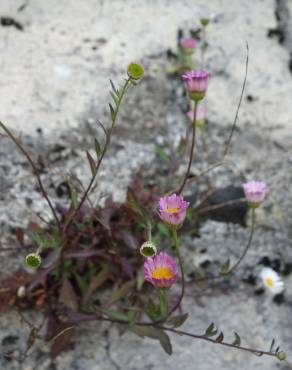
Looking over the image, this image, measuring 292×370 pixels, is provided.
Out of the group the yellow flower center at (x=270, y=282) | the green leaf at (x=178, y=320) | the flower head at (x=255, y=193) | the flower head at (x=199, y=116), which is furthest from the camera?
the flower head at (x=199, y=116)

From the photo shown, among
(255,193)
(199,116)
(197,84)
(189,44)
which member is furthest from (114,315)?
(189,44)

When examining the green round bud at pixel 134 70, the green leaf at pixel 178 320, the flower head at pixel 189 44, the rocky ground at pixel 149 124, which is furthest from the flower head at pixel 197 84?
the flower head at pixel 189 44

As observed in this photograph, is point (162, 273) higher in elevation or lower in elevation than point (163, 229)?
higher

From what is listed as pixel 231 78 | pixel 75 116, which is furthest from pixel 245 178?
pixel 75 116

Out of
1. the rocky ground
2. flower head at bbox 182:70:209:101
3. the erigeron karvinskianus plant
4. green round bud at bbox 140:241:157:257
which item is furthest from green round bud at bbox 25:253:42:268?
flower head at bbox 182:70:209:101

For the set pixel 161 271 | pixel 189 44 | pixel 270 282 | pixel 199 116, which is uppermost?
pixel 189 44

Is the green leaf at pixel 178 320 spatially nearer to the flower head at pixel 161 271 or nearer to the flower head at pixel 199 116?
the flower head at pixel 161 271

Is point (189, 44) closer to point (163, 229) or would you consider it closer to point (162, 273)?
point (163, 229)

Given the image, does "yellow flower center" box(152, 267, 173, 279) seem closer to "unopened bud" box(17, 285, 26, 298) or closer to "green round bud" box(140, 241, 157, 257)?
"green round bud" box(140, 241, 157, 257)
